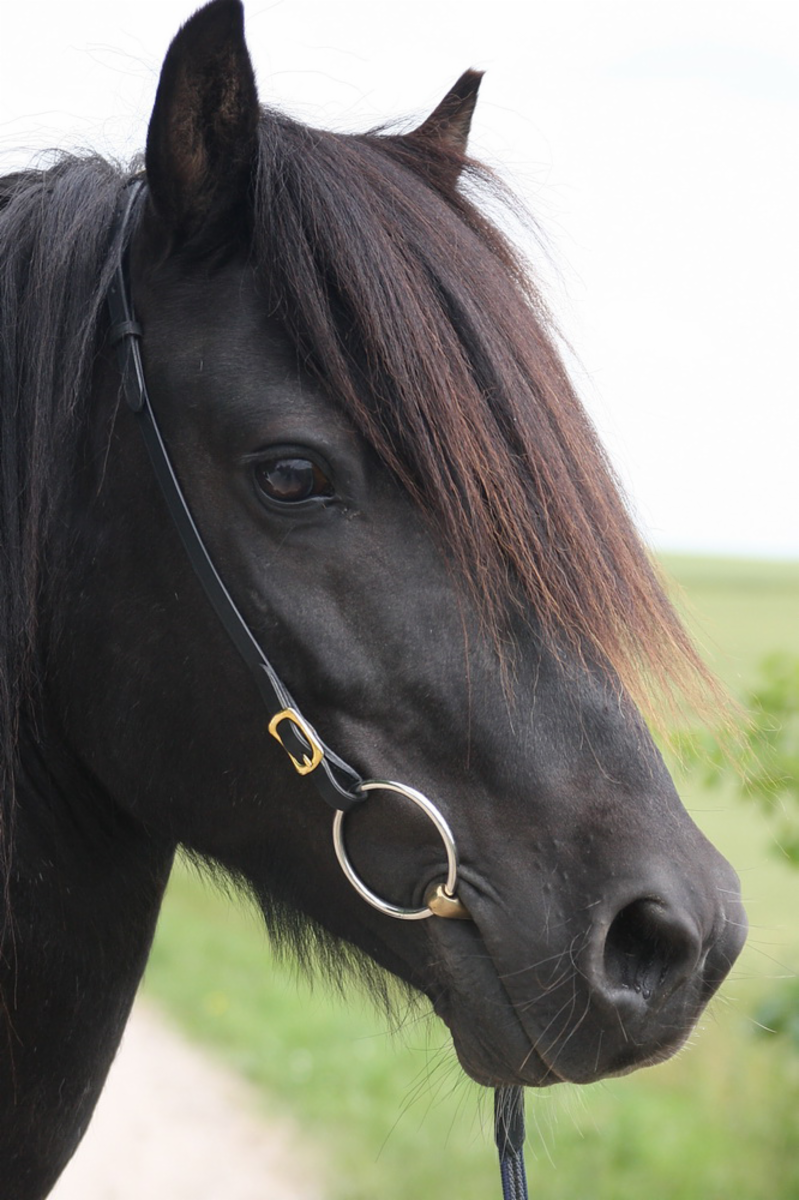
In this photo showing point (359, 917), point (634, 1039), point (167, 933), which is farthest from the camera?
point (167, 933)

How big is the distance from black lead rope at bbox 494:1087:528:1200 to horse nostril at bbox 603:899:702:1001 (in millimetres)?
528

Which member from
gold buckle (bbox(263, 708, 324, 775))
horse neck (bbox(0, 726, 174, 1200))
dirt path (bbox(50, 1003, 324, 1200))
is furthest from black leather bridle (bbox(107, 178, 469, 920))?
dirt path (bbox(50, 1003, 324, 1200))

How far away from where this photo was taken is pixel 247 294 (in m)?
1.72

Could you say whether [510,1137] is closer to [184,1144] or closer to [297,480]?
[297,480]

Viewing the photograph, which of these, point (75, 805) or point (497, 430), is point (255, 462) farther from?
point (75, 805)

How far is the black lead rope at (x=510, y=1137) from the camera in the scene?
1.88 m

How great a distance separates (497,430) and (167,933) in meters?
7.73

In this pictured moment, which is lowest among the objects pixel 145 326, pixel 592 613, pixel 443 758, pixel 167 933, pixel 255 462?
pixel 167 933

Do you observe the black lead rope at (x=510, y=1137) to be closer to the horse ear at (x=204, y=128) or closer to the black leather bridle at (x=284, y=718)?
the black leather bridle at (x=284, y=718)

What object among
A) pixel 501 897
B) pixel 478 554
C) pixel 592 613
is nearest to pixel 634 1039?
pixel 501 897

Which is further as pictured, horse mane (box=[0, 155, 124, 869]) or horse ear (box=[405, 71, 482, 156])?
horse ear (box=[405, 71, 482, 156])

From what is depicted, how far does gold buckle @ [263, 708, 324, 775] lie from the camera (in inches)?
63.1

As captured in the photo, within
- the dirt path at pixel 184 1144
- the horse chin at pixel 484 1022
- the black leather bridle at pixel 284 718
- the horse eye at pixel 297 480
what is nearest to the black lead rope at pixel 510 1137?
the horse chin at pixel 484 1022

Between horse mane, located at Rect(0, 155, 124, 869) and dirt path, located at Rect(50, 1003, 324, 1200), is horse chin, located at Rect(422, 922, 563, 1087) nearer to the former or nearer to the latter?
horse mane, located at Rect(0, 155, 124, 869)
